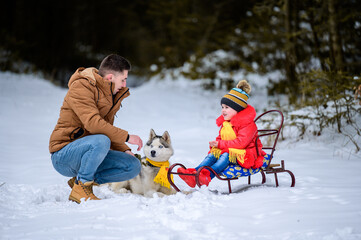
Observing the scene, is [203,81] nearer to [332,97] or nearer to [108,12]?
[332,97]

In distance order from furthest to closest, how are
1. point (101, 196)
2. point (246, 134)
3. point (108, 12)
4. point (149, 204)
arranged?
point (108, 12)
point (101, 196)
point (246, 134)
point (149, 204)

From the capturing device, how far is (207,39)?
15.3 metres

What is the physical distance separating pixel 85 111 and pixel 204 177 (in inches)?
52.7

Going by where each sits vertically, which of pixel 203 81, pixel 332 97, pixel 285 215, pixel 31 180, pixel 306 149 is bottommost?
pixel 31 180

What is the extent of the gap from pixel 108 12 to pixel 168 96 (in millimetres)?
12006

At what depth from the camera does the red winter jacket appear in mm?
3361

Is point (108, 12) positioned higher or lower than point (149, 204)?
higher

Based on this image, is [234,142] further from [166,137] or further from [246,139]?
[166,137]

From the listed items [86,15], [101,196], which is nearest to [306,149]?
[101,196]

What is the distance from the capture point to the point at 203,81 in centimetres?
1348

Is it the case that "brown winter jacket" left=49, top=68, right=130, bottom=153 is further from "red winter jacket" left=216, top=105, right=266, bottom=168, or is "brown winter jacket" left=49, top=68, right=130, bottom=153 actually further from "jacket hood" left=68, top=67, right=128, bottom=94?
"red winter jacket" left=216, top=105, right=266, bottom=168

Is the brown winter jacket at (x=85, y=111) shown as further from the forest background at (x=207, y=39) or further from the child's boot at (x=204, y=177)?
the forest background at (x=207, y=39)

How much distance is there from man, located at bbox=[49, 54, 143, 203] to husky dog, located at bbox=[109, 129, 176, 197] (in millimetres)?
417

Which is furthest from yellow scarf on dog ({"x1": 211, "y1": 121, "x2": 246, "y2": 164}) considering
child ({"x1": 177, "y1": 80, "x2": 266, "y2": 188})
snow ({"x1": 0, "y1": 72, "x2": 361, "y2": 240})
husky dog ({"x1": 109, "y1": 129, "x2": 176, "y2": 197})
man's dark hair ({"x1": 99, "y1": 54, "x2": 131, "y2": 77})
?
man's dark hair ({"x1": 99, "y1": 54, "x2": 131, "y2": 77})
